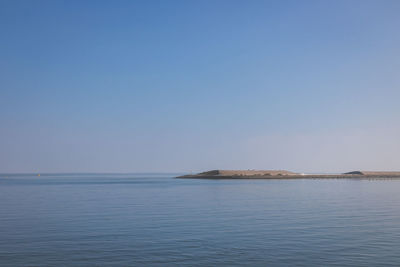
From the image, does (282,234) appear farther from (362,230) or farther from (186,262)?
(186,262)

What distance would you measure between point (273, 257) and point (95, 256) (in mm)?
9085

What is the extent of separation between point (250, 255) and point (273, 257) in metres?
1.18

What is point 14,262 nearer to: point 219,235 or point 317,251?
point 219,235

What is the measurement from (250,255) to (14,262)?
1162cm

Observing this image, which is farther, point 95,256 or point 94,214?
point 94,214

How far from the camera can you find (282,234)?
2400 centimetres

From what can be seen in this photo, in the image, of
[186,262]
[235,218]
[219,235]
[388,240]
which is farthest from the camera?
[235,218]

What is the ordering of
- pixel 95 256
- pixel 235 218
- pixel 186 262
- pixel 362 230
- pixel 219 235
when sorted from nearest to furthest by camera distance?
pixel 186 262
pixel 95 256
pixel 219 235
pixel 362 230
pixel 235 218

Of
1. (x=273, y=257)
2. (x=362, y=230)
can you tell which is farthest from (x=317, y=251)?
(x=362, y=230)

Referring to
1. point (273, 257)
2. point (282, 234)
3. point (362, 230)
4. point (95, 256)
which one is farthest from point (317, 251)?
point (95, 256)

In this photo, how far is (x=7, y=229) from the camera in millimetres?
26578

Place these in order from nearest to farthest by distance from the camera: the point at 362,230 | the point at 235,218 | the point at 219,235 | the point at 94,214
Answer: the point at 219,235, the point at 362,230, the point at 235,218, the point at 94,214

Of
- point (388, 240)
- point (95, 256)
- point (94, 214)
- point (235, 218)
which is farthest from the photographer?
point (94, 214)

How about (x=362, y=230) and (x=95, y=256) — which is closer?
(x=95, y=256)
